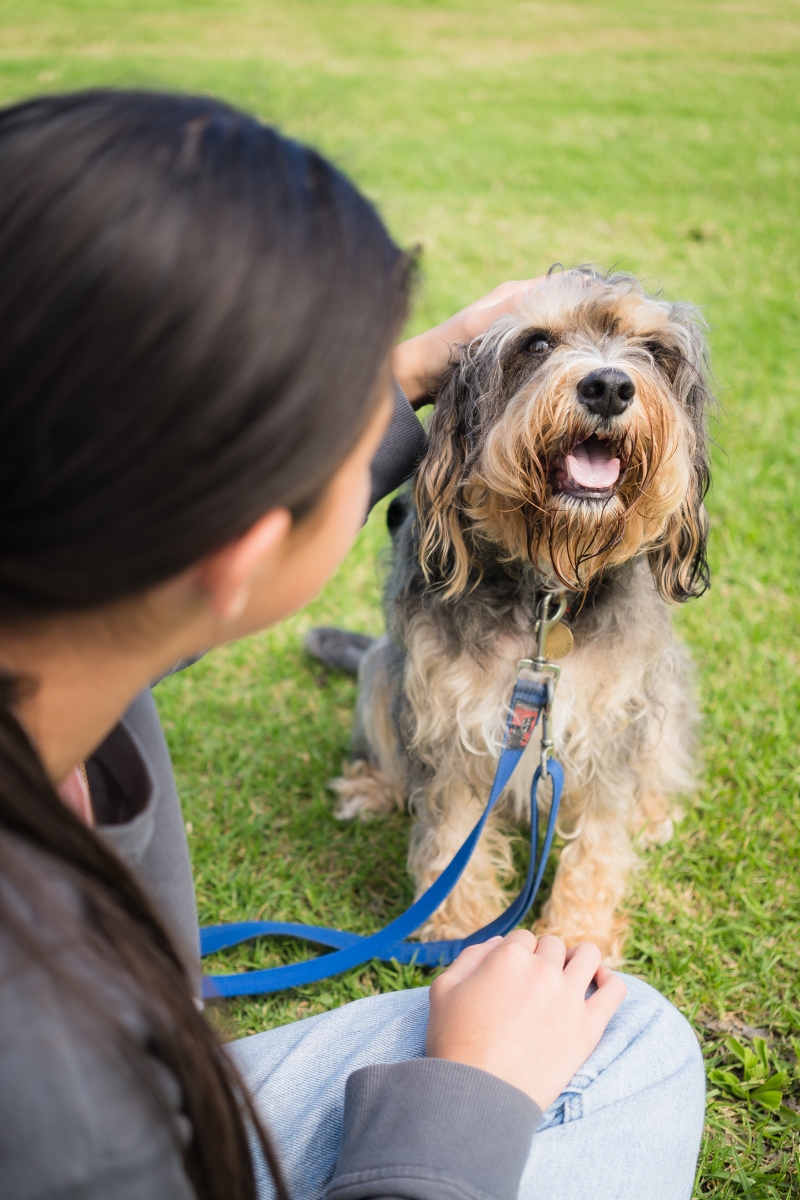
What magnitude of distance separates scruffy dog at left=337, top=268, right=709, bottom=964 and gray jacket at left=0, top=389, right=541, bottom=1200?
2.59ft

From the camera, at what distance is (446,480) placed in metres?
2.32

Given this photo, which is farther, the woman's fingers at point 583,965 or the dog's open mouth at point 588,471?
the dog's open mouth at point 588,471

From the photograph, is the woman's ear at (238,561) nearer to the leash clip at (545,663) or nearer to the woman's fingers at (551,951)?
the woman's fingers at (551,951)

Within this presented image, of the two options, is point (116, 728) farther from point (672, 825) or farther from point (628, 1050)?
point (672, 825)

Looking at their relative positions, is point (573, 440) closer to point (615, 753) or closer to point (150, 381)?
point (615, 753)

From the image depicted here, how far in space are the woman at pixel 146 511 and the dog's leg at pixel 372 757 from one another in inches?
65.4

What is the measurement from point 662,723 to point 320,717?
134 cm

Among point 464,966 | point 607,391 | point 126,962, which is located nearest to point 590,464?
point 607,391

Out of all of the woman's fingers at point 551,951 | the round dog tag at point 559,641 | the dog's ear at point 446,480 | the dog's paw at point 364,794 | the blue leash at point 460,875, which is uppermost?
the dog's ear at point 446,480

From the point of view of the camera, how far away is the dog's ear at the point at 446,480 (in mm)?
2311

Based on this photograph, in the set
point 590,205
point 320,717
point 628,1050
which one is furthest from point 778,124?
point 628,1050

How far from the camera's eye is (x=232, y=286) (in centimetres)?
101

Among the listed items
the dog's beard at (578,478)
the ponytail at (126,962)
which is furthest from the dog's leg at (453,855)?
the ponytail at (126,962)

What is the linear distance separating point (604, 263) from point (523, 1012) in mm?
6622
